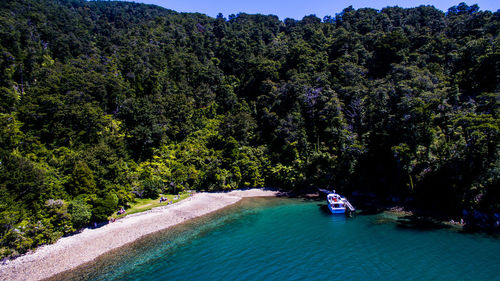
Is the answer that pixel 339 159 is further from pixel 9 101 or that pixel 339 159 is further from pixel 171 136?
pixel 9 101

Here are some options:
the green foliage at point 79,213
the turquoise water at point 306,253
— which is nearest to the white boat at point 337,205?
the turquoise water at point 306,253

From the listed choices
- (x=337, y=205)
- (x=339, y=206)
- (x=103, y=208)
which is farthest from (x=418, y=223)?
(x=103, y=208)

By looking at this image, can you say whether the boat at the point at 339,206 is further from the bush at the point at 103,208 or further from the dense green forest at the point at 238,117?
the bush at the point at 103,208

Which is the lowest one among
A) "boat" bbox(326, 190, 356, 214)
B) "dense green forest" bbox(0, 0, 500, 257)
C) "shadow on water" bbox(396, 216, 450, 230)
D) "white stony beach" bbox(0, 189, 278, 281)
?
"white stony beach" bbox(0, 189, 278, 281)

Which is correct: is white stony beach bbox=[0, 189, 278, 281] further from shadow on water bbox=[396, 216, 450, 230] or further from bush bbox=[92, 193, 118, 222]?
shadow on water bbox=[396, 216, 450, 230]

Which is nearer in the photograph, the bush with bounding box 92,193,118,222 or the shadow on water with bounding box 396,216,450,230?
the shadow on water with bounding box 396,216,450,230

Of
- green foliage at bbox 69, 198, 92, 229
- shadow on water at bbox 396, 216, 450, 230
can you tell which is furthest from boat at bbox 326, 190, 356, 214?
green foliage at bbox 69, 198, 92, 229

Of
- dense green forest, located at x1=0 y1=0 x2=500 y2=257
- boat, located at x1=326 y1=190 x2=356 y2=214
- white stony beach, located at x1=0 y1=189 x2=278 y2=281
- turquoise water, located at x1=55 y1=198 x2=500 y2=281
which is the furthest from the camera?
boat, located at x1=326 y1=190 x2=356 y2=214

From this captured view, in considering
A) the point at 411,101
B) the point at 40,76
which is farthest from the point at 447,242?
the point at 40,76

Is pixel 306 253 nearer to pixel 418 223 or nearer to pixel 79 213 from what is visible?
pixel 418 223
